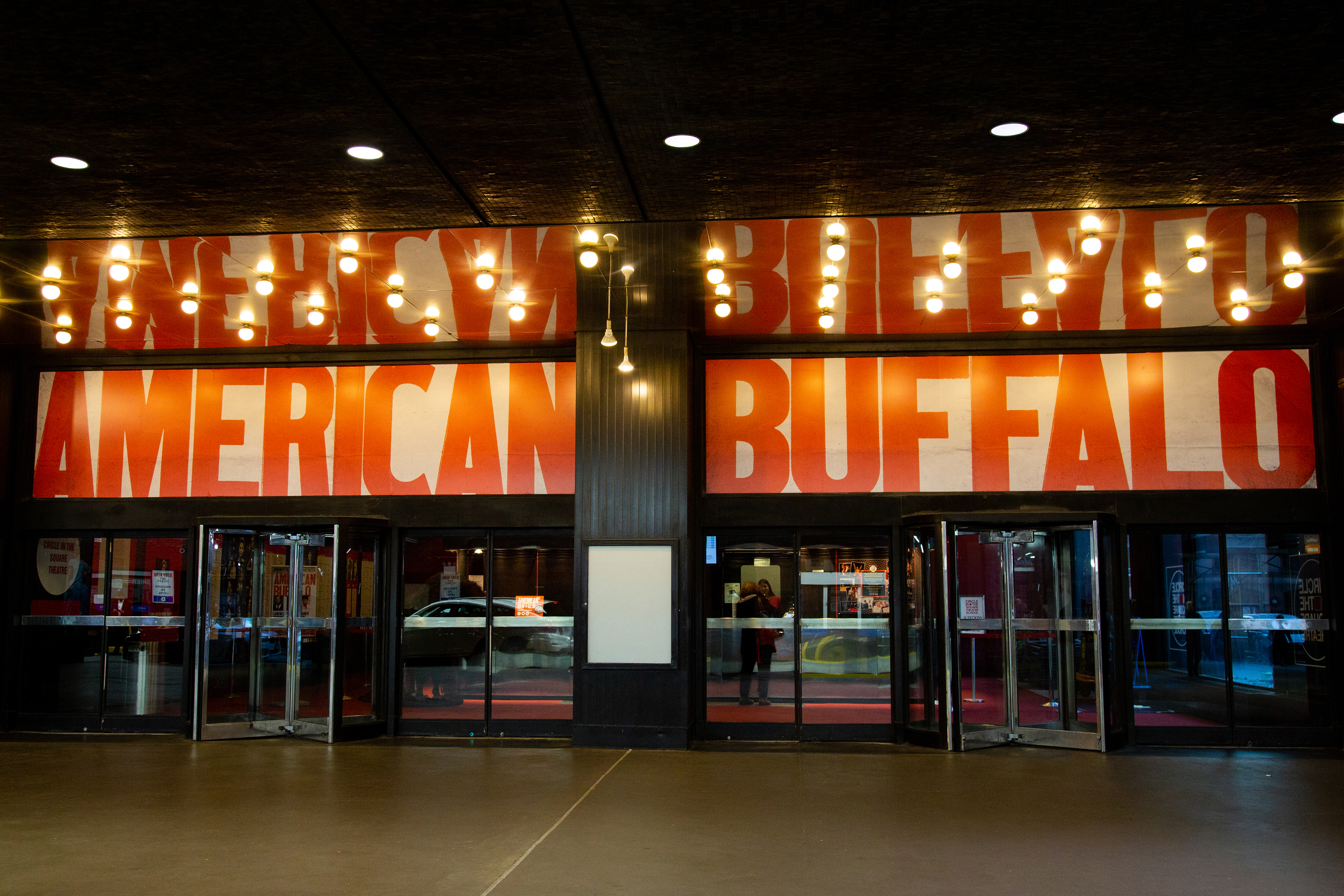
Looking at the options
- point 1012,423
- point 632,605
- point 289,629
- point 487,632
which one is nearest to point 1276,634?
point 1012,423

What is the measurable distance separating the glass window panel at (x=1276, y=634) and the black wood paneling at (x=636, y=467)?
5.68 metres

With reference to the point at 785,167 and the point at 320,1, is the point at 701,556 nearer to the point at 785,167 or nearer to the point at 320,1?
the point at 785,167

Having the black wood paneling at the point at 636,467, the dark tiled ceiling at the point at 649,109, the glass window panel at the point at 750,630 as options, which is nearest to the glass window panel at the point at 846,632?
the glass window panel at the point at 750,630

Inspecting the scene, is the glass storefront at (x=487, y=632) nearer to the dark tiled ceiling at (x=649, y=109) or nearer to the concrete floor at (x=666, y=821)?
the concrete floor at (x=666, y=821)

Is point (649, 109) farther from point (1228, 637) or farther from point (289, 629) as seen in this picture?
point (1228, 637)

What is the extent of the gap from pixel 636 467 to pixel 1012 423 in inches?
160

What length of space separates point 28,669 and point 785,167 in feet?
35.9

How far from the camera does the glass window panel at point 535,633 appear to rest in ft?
35.3

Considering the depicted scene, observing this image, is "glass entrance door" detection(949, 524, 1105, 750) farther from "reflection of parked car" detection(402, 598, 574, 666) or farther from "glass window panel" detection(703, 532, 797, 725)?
"reflection of parked car" detection(402, 598, 574, 666)

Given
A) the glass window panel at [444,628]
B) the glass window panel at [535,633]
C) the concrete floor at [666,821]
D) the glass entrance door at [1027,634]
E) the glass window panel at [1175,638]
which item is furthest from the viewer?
the glass window panel at [444,628]

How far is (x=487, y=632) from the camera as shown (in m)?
10.9

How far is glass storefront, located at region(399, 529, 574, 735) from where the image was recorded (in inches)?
424

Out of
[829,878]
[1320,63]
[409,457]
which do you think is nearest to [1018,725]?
[829,878]

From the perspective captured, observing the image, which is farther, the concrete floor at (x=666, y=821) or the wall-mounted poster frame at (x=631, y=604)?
the wall-mounted poster frame at (x=631, y=604)
